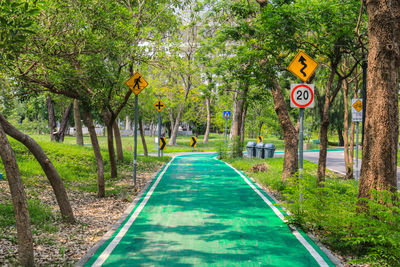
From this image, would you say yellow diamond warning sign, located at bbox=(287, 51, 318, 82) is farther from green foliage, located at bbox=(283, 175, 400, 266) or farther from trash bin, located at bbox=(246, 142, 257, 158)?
trash bin, located at bbox=(246, 142, 257, 158)

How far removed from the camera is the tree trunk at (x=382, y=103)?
240 inches

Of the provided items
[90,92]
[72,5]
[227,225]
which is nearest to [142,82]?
[90,92]

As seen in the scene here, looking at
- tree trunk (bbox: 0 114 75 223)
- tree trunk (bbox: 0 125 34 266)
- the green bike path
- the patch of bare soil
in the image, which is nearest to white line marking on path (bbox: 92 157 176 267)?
the green bike path

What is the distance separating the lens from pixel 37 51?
8.35 m

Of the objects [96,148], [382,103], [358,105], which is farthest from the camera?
[358,105]

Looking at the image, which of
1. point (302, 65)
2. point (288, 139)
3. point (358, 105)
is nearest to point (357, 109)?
point (358, 105)

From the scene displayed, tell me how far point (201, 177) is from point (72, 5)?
8924 mm

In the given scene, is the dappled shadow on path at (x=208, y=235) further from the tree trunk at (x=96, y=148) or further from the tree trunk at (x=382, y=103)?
the tree trunk at (x=382, y=103)

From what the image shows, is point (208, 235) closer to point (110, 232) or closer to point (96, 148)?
point (110, 232)

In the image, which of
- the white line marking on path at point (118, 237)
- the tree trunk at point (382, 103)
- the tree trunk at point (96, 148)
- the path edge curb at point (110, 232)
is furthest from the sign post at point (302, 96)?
the tree trunk at point (96, 148)

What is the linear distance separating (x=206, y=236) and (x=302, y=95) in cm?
392

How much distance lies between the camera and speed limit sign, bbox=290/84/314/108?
8.57m

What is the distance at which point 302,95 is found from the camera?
28.3 ft

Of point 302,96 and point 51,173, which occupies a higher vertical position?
point 302,96
